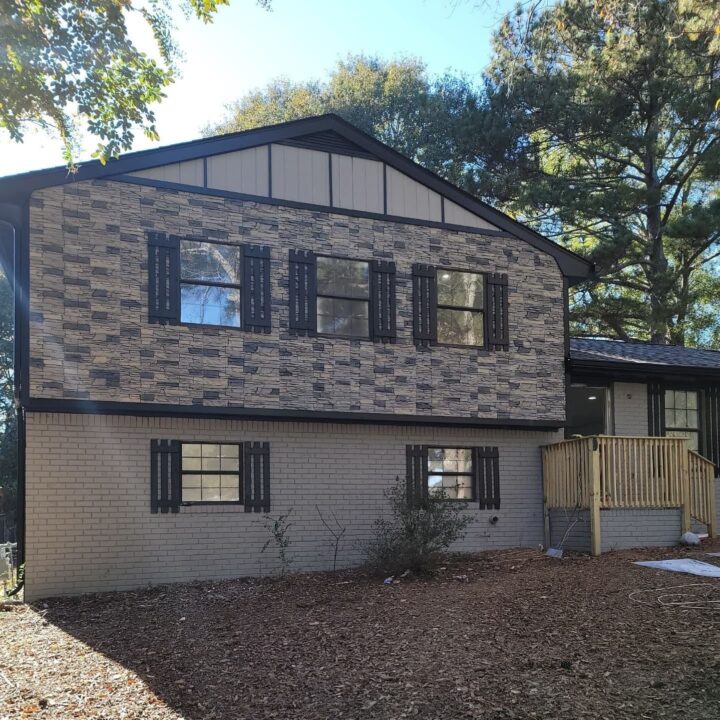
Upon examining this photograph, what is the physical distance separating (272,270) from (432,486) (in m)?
4.26

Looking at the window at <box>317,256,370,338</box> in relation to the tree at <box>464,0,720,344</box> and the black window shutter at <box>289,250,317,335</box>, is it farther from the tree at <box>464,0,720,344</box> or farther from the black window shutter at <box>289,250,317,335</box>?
the tree at <box>464,0,720,344</box>

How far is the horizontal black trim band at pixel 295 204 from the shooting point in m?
11.1

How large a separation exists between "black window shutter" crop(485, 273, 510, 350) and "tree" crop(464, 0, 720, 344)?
8.33 m

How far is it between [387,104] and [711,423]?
20.1m

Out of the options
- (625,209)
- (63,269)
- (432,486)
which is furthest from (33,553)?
(625,209)

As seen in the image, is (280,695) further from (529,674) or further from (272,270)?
(272,270)

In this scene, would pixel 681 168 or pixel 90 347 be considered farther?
pixel 681 168

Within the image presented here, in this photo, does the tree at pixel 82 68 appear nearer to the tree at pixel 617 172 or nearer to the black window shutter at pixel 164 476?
the black window shutter at pixel 164 476

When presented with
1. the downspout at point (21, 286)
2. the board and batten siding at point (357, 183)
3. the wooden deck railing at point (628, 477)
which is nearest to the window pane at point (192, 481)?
the downspout at point (21, 286)

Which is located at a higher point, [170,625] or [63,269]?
[63,269]

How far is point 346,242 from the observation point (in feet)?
40.3

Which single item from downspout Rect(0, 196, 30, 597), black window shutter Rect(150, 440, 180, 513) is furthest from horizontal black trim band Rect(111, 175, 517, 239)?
black window shutter Rect(150, 440, 180, 513)

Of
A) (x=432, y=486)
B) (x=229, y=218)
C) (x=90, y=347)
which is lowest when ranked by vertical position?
(x=432, y=486)

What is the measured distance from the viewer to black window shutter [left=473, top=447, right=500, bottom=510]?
12.9 m
